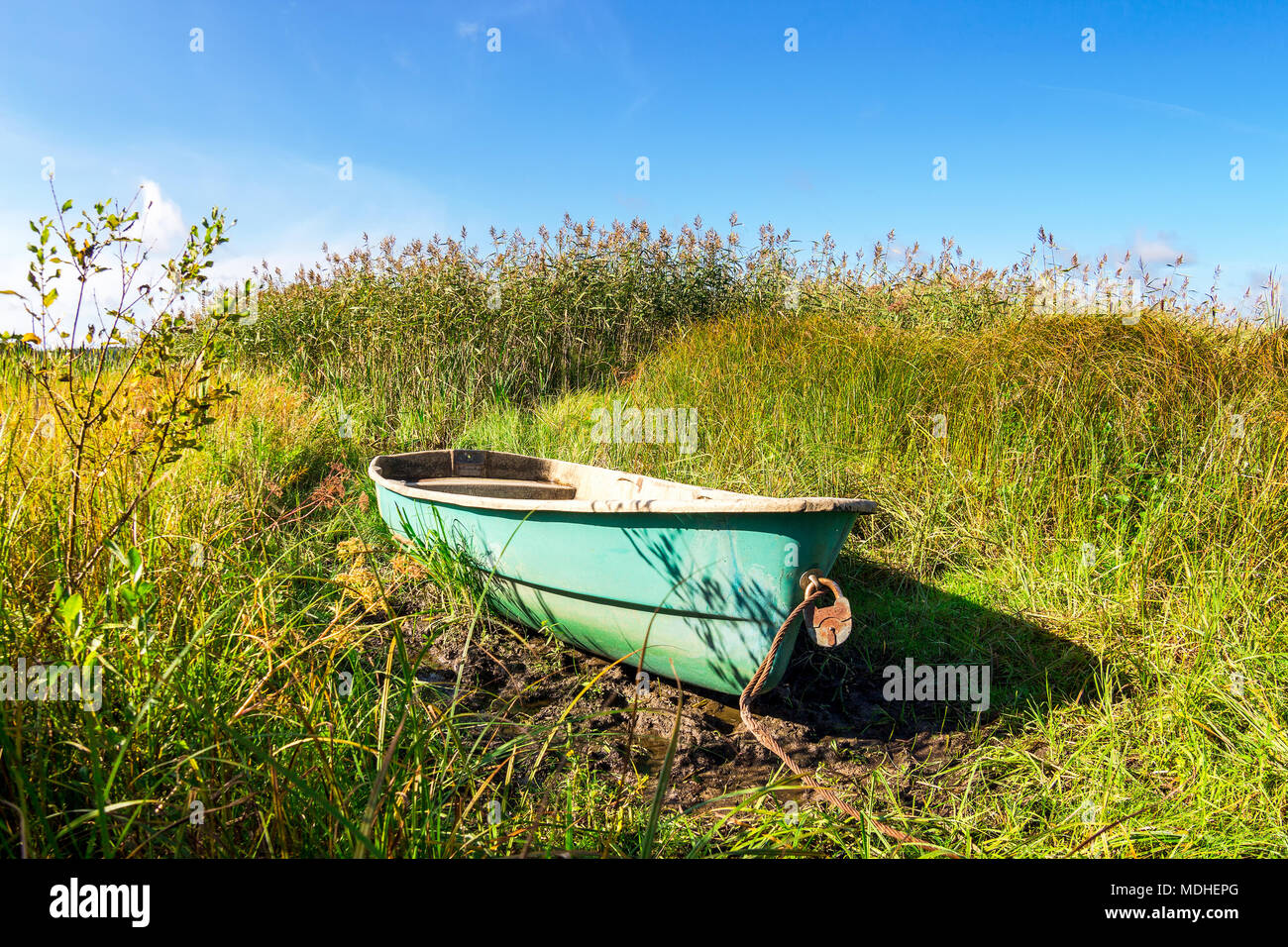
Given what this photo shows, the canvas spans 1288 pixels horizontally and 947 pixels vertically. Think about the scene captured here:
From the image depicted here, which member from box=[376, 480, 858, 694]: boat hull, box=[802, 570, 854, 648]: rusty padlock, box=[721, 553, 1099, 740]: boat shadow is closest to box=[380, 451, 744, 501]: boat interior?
box=[376, 480, 858, 694]: boat hull

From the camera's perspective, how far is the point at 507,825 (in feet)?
6.31

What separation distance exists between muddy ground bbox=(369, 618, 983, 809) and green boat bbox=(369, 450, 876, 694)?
16 cm

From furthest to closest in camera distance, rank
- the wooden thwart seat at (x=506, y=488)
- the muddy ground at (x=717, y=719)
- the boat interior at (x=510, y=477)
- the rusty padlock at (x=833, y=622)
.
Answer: the wooden thwart seat at (x=506, y=488)
the boat interior at (x=510, y=477)
the muddy ground at (x=717, y=719)
the rusty padlock at (x=833, y=622)

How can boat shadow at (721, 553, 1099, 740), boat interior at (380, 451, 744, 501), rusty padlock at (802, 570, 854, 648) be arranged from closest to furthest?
rusty padlock at (802, 570, 854, 648)
boat shadow at (721, 553, 1099, 740)
boat interior at (380, 451, 744, 501)

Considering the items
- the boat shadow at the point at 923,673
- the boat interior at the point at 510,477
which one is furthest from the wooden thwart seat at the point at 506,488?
the boat shadow at the point at 923,673

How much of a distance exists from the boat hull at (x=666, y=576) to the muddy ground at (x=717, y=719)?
182mm

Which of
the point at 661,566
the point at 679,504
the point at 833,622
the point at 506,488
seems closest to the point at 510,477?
the point at 506,488

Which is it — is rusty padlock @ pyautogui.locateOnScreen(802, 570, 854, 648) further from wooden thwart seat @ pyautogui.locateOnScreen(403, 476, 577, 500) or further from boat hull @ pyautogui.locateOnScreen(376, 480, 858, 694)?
wooden thwart seat @ pyautogui.locateOnScreen(403, 476, 577, 500)

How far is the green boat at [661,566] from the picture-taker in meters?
2.84

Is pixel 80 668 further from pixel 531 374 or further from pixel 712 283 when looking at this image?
pixel 712 283

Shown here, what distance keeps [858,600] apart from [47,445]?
4.20 m

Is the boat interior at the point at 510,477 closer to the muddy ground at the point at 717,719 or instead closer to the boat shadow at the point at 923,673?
the muddy ground at the point at 717,719

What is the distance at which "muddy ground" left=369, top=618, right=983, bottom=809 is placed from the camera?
280cm
